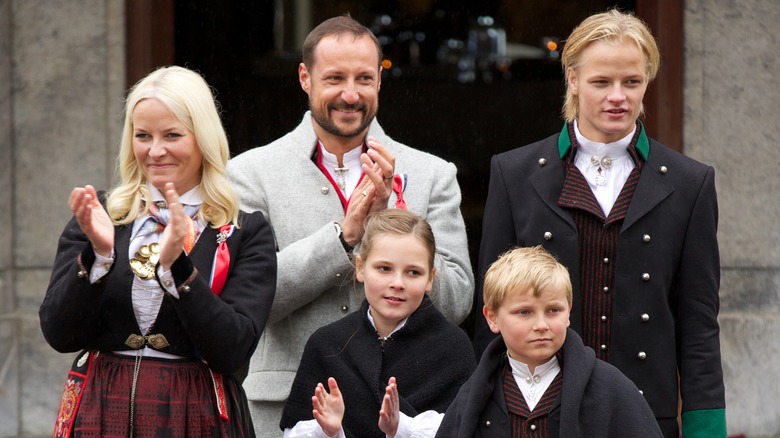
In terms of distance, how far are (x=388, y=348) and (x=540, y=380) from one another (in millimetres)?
550

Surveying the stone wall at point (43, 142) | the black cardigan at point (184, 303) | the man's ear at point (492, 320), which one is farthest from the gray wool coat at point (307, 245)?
the stone wall at point (43, 142)

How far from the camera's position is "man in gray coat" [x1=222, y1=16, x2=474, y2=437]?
3.51m

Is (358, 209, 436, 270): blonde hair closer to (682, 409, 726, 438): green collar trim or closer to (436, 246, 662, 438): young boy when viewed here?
(436, 246, 662, 438): young boy

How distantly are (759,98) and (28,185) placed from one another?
343 cm

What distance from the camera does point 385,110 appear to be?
8.95 m

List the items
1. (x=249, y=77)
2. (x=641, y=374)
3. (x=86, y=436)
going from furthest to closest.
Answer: (x=249, y=77) → (x=641, y=374) → (x=86, y=436)

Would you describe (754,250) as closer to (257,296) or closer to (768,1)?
(768,1)

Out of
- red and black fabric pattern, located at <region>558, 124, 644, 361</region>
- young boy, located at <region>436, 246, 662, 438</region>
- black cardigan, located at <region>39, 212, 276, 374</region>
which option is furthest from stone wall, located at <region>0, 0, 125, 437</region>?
young boy, located at <region>436, 246, 662, 438</region>

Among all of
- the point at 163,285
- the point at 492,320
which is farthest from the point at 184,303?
the point at 492,320

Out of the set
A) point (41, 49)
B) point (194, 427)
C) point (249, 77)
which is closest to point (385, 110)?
point (249, 77)

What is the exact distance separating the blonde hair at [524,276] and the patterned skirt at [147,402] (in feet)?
2.50

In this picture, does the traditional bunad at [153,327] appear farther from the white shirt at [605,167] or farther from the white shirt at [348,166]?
the white shirt at [605,167]

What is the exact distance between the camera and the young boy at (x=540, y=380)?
2824 mm

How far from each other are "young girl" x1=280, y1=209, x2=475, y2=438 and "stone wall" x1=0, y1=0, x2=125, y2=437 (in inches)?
104
